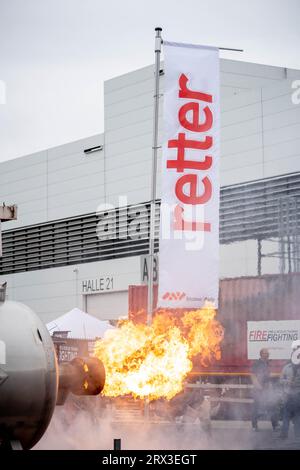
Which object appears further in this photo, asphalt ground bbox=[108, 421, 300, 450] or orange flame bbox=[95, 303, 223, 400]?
asphalt ground bbox=[108, 421, 300, 450]

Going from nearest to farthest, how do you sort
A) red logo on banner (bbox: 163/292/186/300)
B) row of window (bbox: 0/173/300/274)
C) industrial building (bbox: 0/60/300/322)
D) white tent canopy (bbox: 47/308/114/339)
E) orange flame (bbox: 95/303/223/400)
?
orange flame (bbox: 95/303/223/400)
red logo on banner (bbox: 163/292/186/300)
white tent canopy (bbox: 47/308/114/339)
row of window (bbox: 0/173/300/274)
industrial building (bbox: 0/60/300/322)

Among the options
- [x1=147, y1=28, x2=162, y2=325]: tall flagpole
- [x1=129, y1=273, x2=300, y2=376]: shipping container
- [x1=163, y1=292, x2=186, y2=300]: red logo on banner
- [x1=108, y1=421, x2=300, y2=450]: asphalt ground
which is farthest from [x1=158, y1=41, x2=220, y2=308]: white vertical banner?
[x1=129, y1=273, x2=300, y2=376]: shipping container

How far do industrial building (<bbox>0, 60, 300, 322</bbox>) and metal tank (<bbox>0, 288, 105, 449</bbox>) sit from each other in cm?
1616

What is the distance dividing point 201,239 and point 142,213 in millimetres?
19944

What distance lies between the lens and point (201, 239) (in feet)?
46.9

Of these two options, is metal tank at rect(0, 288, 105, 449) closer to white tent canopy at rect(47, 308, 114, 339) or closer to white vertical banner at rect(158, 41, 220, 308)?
white vertical banner at rect(158, 41, 220, 308)

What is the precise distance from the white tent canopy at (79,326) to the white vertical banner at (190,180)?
908 centimetres

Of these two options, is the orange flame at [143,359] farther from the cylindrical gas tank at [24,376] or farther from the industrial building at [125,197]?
the industrial building at [125,197]

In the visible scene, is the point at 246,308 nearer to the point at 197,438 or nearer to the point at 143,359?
the point at 197,438

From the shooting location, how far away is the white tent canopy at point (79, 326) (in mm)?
22939

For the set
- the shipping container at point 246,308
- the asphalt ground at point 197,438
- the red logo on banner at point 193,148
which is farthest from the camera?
the shipping container at point 246,308

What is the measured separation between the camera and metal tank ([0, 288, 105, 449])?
922cm

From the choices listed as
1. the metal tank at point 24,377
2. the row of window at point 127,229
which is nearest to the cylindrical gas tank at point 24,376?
the metal tank at point 24,377
